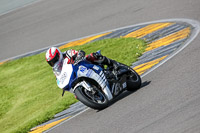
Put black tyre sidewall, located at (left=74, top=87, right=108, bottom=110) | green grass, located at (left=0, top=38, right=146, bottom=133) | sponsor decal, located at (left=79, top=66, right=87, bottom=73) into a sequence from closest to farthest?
black tyre sidewall, located at (left=74, top=87, right=108, bottom=110) → sponsor decal, located at (left=79, top=66, right=87, bottom=73) → green grass, located at (left=0, top=38, right=146, bottom=133)

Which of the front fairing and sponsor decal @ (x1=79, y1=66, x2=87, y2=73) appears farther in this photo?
sponsor decal @ (x1=79, y1=66, x2=87, y2=73)

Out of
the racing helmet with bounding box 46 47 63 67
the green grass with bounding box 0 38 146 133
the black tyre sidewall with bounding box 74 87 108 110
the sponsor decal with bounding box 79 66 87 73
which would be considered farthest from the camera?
the green grass with bounding box 0 38 146 133

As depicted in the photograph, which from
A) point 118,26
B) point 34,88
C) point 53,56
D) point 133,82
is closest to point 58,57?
point 53,56

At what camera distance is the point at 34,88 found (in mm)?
12328

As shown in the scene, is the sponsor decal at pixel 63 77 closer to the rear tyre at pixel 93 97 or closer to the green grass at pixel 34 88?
the rear tyre at pixel 93 97

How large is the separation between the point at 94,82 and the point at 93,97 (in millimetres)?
357

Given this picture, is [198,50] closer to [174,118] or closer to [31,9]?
[174,118]

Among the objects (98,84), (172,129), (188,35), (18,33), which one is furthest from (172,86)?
(18,33)

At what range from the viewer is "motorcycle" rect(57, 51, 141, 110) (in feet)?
26.6

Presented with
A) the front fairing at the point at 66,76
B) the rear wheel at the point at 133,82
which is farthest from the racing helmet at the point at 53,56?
the rear wheel at the point at 133,82

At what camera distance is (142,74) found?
9805mm

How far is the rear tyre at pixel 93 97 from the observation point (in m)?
7.93

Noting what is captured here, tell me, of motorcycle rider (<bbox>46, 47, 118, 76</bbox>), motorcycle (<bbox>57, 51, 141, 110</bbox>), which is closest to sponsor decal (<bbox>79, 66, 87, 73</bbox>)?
motorcycle (<bbox>57, 51, 141, 110</bbox>)

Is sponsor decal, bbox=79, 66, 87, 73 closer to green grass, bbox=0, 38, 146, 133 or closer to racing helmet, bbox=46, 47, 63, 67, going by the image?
racing helmet, bbox=46, 47, 63, 67
